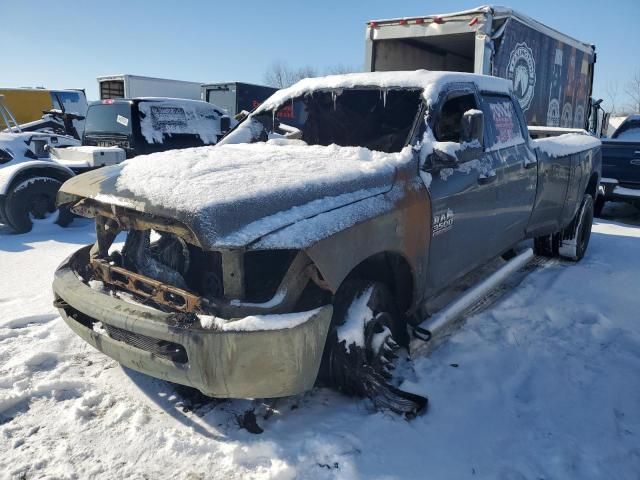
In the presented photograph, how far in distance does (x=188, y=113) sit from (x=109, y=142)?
56.9 inches

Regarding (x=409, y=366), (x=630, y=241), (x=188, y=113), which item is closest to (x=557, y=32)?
(x=630, y=241)

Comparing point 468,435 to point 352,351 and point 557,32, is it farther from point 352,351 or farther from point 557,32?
point 557,32

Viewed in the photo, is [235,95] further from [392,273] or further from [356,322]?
[356,322]

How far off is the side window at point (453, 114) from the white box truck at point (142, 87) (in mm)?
17711

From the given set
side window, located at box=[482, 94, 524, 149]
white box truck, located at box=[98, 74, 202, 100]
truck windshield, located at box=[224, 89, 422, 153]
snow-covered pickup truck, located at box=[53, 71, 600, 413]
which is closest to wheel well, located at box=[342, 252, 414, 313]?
snow-covered pickup truck, located at box=[53, 71, 600, 413]

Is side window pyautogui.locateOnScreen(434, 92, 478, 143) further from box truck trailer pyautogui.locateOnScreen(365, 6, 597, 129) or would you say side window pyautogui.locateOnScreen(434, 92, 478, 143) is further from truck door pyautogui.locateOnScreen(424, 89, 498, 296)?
box truck trailer pyautogui.locateOnScreen(365, 6, 597, 129)

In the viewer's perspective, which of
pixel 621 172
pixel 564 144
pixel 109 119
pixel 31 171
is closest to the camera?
pixel 564 144

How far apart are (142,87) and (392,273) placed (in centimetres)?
1900

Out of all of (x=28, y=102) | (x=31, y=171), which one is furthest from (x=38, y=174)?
(x=28, y=102)

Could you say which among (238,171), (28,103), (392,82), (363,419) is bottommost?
(363,419)

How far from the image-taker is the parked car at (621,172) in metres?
8.33

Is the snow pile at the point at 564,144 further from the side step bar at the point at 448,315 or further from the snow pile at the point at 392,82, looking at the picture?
the side step bar at the point at 448,315

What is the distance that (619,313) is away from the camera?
4105 mm

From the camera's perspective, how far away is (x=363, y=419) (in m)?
2.67
